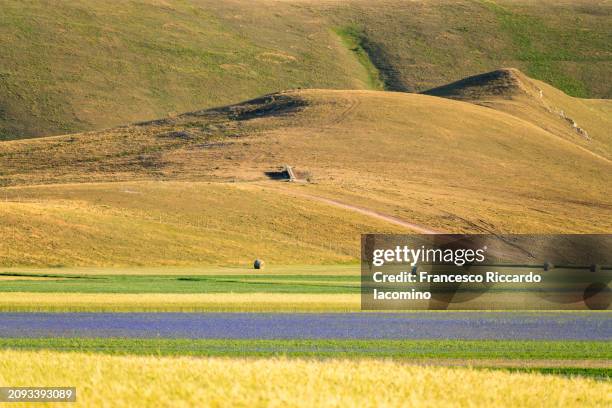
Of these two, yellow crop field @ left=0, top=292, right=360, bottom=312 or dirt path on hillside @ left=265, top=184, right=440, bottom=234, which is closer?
yellow crop field @ left=0, top=292, right=360, bottom=312

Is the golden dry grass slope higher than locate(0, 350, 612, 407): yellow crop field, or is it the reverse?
the golden dry grass slope

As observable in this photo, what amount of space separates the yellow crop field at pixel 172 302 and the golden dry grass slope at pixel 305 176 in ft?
106

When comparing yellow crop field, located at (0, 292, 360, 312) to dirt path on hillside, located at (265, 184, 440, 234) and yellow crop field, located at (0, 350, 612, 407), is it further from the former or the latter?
dirt path on hillside, located at (265, 184, 440, 234)

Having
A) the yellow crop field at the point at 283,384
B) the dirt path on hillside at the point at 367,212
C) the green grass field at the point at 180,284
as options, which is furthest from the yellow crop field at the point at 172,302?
the dirt path on hillside at the point at 367,212

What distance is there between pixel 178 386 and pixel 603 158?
155 meters

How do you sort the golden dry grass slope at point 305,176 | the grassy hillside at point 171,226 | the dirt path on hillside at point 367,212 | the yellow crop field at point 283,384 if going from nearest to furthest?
the yellow crop field at point 283,384
the grassy hillside at point 171,226
the golden dry grass slope at point 305,176
the dirt path on hillside at point 367,212

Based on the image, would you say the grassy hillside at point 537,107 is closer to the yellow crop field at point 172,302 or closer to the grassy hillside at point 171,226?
the grassy hillside at point 171,226

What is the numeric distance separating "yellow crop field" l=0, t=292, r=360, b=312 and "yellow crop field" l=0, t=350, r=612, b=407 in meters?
26.3

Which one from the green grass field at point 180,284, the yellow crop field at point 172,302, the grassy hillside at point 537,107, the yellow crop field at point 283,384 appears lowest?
the yellow crop field at point 283,384

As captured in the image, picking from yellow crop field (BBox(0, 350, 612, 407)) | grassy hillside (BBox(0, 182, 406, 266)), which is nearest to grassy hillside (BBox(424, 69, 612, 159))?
grassy hillside (BBox(0, 182, 406, 266))

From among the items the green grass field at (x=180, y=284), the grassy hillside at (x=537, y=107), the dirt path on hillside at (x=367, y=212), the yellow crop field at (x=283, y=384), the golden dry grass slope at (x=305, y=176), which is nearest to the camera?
the yellow crop field at (x=283, y=384)

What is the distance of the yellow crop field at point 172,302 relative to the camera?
48688mm

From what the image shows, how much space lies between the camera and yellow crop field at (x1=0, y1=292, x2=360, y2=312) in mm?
48688

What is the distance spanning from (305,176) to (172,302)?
81.4m
